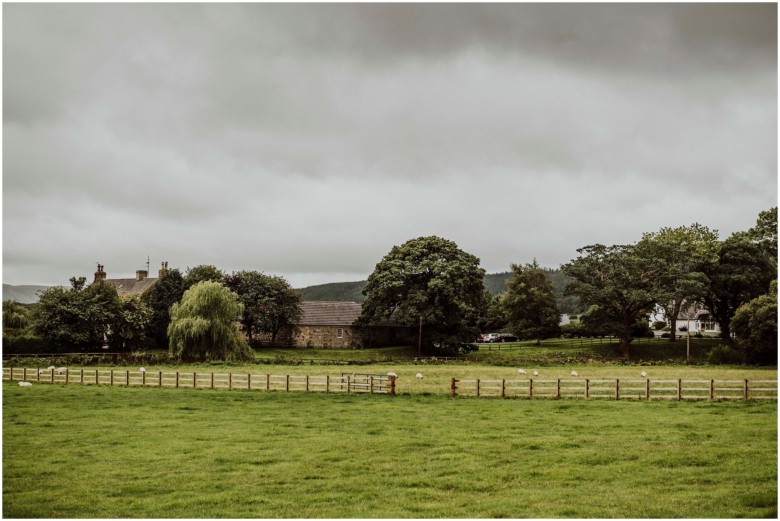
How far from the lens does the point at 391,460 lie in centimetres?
1554

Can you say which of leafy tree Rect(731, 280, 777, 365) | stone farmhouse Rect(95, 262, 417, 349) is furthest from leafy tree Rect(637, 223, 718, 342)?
stone farmhouse Rect(95, 262, 417, 349)

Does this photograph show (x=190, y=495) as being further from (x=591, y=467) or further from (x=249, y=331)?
(x=249, y=331)

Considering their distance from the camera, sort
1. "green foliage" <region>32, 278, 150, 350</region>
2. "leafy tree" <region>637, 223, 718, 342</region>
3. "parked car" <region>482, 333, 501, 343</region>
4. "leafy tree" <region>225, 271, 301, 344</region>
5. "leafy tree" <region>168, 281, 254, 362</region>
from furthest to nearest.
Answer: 1. "parked car" <region>482, 333, 501, 343</region>
2. "leafy tree" <region>225, 271, 301, 344</region>
3. "leafy tree" <region>637, 223, 718, 342</region>
4. "green foliage" <region>32, 278, 150, 350</region>
5. "leafy tree" <region>168, 281, 254, 362</region>

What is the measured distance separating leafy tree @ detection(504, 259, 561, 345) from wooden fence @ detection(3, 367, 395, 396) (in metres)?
46.7

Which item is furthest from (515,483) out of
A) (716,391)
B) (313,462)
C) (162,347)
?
(162,347)

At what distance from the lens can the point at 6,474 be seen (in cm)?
1423

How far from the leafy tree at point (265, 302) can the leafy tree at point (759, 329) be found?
1582 inches

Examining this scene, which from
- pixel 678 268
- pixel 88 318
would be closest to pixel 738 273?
pixel 678 268

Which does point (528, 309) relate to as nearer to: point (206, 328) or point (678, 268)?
point (678, 268)

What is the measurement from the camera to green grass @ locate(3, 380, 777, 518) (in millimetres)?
11828

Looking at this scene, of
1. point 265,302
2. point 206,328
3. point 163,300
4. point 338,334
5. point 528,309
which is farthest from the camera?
point 528,309

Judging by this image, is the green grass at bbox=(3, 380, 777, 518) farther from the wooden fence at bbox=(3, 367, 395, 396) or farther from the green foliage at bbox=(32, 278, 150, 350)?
the green foliage at bbox=(32, 278, 150, 350)

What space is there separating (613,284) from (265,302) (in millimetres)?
32664

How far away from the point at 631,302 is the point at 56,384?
A: 45388mm
